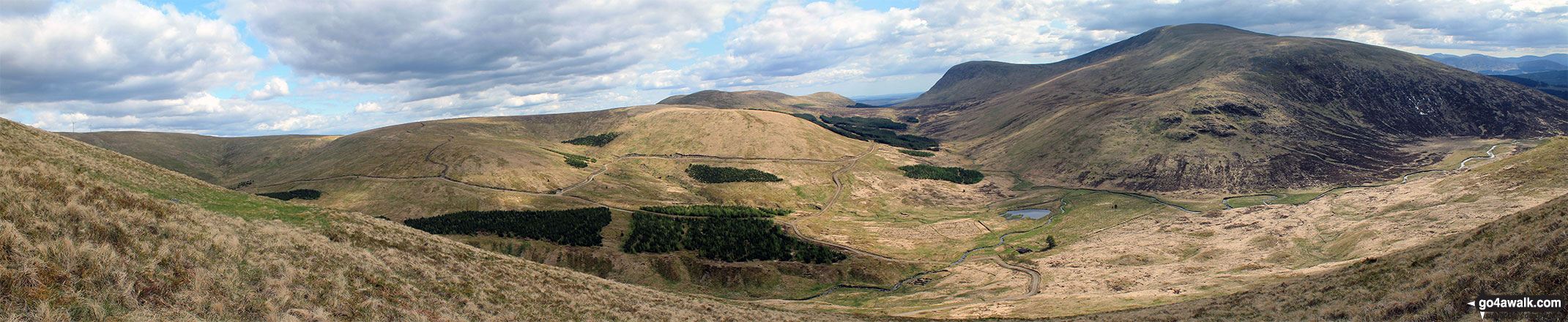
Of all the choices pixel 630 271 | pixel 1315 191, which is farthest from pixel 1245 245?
pixel 630 271

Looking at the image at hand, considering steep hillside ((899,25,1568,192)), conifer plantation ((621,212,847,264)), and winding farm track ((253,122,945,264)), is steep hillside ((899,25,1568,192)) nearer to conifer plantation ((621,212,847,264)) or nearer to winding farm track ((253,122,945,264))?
winding farm track ((253,122,945,264))

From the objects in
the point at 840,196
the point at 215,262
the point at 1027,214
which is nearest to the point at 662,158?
the point at 840,196

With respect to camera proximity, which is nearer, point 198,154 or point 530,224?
point 530,224

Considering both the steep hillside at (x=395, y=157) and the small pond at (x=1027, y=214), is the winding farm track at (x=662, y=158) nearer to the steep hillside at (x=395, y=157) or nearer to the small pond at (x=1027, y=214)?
the steep hillside at (x=395, y=157)

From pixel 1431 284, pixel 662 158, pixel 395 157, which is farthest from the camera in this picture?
pixel 662 158

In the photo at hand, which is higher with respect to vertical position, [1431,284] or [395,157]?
[395,157]

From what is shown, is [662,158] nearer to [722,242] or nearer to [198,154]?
[722,242]

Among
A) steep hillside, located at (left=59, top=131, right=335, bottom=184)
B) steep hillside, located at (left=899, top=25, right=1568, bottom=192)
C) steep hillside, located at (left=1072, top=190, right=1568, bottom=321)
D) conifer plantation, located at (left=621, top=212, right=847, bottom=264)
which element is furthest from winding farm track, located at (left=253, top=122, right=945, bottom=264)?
steep hillside, located at (left=899, top=25, right=1568, bottom=192)
